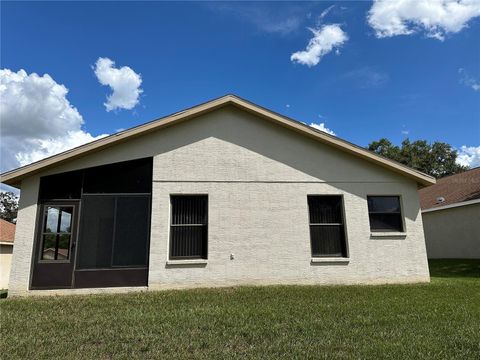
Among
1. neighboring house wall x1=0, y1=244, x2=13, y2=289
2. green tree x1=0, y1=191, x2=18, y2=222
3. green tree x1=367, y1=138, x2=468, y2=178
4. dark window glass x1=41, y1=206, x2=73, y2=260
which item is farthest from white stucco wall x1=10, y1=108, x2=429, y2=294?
green tree x1=0, y1=191, x2=18, y2=222

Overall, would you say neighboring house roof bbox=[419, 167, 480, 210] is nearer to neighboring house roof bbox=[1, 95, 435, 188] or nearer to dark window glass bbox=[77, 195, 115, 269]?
neighboring house roof bbox=[1, 95, 435, 188]

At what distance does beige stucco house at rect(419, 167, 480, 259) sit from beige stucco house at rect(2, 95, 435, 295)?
891cm

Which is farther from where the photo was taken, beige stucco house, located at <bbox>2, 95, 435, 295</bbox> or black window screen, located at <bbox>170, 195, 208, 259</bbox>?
black window screen, located at <bbox>170, 195, 208, 259</bbox>

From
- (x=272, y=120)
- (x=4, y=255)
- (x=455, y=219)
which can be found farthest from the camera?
(x=4, y=255)

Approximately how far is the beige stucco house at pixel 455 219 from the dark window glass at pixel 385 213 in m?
8.76

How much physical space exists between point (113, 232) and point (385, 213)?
A: 26.6 ft

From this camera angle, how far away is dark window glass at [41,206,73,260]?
32.3 feet

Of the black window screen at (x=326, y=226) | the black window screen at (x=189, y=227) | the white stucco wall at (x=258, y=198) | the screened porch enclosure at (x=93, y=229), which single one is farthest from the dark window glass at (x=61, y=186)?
the black window screen at (x=326, y=226)

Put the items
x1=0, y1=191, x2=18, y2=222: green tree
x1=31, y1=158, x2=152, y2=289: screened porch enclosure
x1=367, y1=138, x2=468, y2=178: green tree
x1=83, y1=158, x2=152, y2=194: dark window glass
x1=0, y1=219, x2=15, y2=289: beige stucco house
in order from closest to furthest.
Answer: x1=31, y1=158, x2=152, y2=289: screened porch enclosure, x1=83, y1=158, x2=152, y2=194: dark window glass, x1=0, y1=219, x2=15, y2=289: beige stucco house, x1=367, y1=138, x2=468, y2=178: green tree, x1=0, y1=191, x2=18, y2=222: green tree

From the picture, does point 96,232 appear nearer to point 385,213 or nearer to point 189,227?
point 189,227

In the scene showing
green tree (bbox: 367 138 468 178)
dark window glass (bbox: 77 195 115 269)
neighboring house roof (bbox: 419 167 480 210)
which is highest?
green tree (bbox: 367 138 468 178)

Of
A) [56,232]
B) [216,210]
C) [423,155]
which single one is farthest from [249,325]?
[423,155]

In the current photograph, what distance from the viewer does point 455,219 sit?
18.9m

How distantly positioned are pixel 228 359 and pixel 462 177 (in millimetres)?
22933
